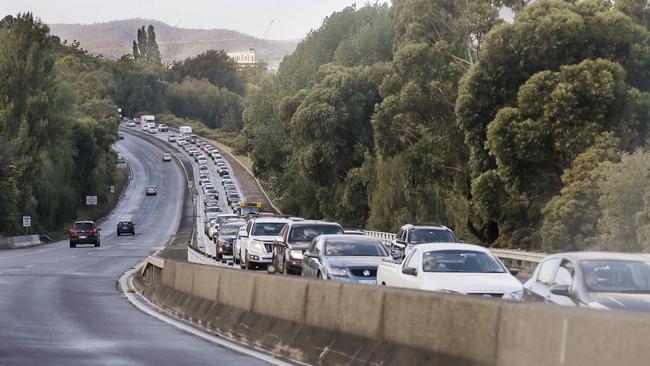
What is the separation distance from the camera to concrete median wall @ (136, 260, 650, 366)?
27.1 ft

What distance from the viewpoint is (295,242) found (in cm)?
3148

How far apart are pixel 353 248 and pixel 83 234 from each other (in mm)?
50862

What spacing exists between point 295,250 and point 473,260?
10654mm

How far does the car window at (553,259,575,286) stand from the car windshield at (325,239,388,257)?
10.1m

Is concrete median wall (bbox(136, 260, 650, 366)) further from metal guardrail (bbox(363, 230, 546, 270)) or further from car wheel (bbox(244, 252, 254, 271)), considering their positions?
metal guardrail (bbox(363, 230, 546, 270))

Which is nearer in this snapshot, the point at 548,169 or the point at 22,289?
the point at 22,289

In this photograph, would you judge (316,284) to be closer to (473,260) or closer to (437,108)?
(473,260)

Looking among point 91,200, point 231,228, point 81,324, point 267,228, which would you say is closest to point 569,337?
point 81,324

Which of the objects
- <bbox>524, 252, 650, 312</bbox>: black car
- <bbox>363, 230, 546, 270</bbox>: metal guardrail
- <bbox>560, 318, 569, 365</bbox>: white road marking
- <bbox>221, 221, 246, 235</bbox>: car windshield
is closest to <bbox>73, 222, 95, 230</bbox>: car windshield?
<bbox>221, 221, 246, 235</bbox>: car windshield

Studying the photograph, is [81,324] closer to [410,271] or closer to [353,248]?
[410,271]

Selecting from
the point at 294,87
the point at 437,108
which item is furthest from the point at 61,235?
the point at 437,108

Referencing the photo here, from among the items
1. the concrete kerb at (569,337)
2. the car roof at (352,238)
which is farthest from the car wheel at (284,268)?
the concrete kerb at (569,337)

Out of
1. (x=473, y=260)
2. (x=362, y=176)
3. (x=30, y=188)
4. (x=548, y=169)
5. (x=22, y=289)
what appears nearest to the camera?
(x=473, y=260)

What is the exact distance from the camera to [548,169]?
5112cm
